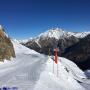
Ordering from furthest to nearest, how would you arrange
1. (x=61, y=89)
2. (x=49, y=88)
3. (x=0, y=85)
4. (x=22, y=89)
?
1. (x=61, y=89)
2. (x=49, y=88)
3. (x=0, y=85)
4. (x=22, y=89)

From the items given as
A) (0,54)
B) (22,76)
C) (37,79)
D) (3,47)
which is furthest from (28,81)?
(3,47)

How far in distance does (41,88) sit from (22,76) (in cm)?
374

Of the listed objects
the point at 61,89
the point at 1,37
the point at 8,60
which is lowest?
the point at 61,89

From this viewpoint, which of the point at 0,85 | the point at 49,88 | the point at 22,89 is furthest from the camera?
the point at 49,88

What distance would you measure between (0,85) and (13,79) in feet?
7.09

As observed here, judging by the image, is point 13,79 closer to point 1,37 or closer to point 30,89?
point 30,89

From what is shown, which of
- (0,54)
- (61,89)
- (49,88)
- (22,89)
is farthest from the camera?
(0,54)

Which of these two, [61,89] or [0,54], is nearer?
[61,89]

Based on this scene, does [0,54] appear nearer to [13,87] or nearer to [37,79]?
[37,79]

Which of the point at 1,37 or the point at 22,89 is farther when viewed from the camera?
the point at 1,37

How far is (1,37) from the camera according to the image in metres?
31.6

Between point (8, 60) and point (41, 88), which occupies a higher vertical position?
point (8, 60)

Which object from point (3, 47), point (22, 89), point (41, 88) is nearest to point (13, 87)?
point (22, 89)

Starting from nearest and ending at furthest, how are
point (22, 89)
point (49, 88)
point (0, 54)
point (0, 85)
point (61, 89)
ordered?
point (22, 89)
point (0, 85)
point (49, 88)
point (61, 89)
point (0, 54)
